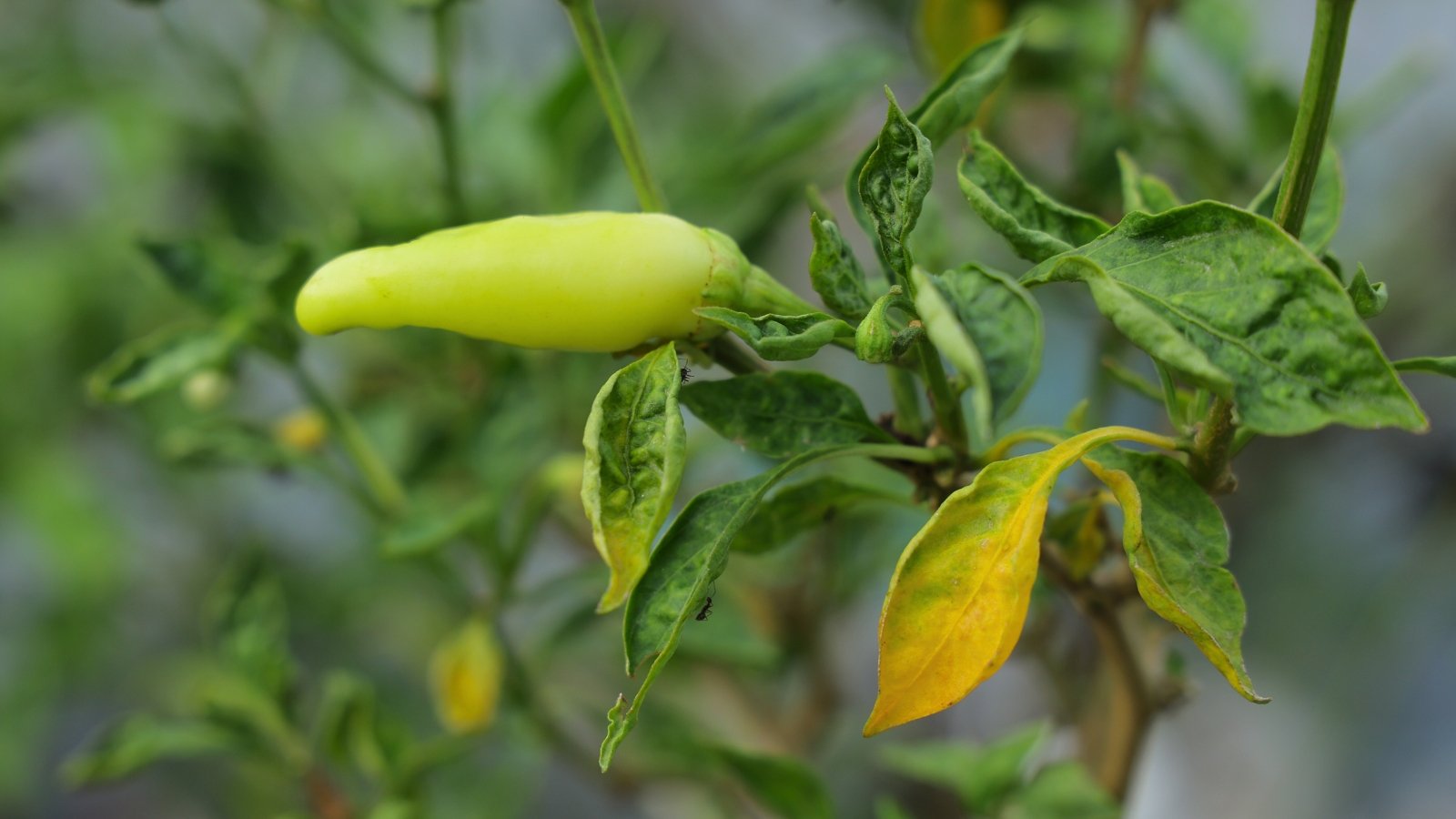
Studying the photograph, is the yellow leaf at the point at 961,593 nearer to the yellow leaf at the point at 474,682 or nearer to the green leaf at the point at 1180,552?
the green leaf at the point at 1180,552

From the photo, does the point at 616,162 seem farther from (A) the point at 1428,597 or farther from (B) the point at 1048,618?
(A) the point at 1428,597

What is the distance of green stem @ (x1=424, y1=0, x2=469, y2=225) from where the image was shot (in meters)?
0.76

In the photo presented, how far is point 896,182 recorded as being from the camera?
1.36ft

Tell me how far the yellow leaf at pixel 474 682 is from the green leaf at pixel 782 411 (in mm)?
414

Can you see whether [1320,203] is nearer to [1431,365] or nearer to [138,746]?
[1431,365]

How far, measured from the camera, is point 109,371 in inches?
25.9

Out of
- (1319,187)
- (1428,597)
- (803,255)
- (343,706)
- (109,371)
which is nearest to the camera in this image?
(1319,187)

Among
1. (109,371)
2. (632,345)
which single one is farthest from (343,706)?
(632,345)

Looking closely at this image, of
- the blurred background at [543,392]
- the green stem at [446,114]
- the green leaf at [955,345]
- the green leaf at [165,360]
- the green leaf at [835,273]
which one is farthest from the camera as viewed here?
the blurred background at [543,392]

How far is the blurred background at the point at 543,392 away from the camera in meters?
0.86

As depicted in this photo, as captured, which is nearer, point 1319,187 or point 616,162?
point 1319,187

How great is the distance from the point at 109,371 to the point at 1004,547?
503 millimetres

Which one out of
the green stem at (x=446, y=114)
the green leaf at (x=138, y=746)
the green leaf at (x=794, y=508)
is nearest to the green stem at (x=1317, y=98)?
the green leaf at (x=794, y=508)

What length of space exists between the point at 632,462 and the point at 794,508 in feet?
0.45
